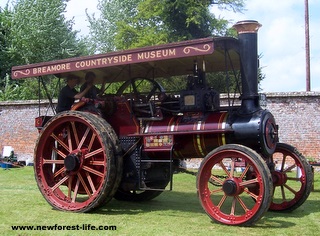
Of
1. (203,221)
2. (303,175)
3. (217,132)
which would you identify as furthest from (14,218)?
(303,175)

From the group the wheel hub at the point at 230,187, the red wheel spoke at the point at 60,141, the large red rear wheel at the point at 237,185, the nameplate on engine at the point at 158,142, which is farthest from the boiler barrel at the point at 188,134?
the red wheel spoke at the point at 60,141

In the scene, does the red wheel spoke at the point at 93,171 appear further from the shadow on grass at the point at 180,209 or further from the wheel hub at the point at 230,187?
the wheel hub at the point at 230,187

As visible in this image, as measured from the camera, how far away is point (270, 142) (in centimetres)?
600

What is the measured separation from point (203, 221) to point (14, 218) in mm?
2286

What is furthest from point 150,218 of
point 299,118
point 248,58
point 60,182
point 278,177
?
point 299,118

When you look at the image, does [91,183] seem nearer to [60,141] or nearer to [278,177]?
[60,141]

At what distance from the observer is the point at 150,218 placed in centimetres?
590

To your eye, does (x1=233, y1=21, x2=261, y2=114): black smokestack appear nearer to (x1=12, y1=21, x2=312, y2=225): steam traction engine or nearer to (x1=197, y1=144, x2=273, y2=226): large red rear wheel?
(x1=12, y1=21, x2=312, y2=225): steam traction engine

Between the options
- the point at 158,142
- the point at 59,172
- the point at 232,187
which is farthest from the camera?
the point at 59,172

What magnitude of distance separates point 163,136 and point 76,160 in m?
1.26

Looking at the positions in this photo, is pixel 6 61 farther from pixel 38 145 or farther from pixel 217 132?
pixel 217 132

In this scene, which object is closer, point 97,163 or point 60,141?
point 97,163

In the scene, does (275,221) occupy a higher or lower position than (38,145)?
lower

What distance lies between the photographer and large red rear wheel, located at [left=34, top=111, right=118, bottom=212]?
6.18m
